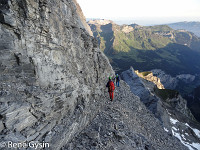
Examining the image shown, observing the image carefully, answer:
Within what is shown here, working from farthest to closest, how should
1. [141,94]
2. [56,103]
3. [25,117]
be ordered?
[141,94] < [56,103] < [25,117]

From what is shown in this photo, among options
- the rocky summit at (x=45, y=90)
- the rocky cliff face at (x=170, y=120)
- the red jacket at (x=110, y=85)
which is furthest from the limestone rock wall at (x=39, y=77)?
the rocky cliff face at (x=170, y=120)

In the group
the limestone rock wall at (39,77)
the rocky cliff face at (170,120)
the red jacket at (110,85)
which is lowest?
the rocky cliff face at (170,120)

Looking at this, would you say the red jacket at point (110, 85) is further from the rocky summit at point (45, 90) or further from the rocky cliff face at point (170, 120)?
the rocky cliff face at point (170, 120)

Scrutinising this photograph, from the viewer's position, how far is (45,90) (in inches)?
537

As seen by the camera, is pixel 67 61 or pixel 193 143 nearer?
pixel 67 61

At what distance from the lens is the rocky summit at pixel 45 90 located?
34.3 ft

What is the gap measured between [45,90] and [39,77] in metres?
1.42

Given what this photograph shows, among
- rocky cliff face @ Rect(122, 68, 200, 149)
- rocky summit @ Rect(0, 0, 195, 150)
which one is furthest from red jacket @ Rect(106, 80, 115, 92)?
rocky cliff face @ Rect(122, 68, 200, 149)

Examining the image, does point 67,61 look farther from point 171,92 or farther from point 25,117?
point 171,92

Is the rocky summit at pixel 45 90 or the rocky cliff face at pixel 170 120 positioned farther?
the rocky cliff face at pixel 170 120

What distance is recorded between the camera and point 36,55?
13422 mm

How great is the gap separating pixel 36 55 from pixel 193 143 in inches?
1722

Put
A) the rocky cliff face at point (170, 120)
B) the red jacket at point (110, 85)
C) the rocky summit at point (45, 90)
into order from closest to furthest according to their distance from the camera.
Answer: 1. the rocky summit at point (45, 90)
2. the red jacket at point (110, 85)
3. the rocky cliff face at point (170, 120)

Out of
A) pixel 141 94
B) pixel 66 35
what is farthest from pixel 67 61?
pixel 141 94
